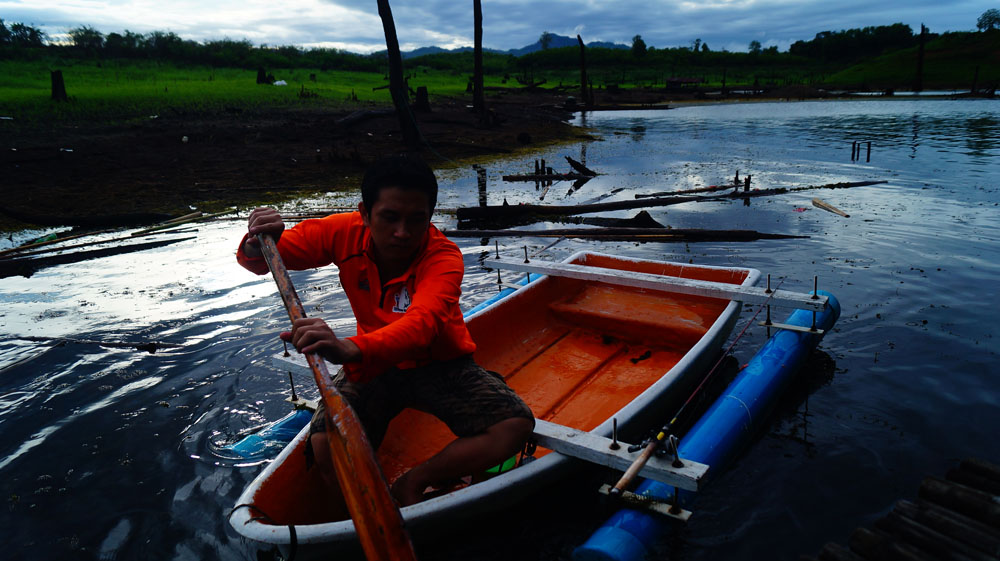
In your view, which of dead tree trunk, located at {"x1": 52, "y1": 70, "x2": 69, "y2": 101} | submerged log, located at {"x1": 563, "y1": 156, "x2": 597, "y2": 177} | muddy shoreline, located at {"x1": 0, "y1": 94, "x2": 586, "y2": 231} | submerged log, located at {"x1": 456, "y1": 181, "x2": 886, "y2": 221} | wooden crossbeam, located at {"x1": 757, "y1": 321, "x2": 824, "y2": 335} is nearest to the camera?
wooden crossbeam, located at {"x1": 757, "y1": 321, "x2": 824, "y2": 335}

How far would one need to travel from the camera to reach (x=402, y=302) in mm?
2932

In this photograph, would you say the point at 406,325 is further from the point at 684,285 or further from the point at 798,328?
the point at 798,328

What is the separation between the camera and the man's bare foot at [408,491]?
8.50ft

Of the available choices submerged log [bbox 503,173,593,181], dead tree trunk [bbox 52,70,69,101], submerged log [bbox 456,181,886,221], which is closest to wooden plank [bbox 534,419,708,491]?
submerged log [bbox 456,181,886,221]

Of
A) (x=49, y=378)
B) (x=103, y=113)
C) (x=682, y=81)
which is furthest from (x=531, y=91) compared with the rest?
(x=49, y=378)

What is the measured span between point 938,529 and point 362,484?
2349 millimetres

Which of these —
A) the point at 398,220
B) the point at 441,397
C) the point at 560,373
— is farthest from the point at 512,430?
the point at 560,373

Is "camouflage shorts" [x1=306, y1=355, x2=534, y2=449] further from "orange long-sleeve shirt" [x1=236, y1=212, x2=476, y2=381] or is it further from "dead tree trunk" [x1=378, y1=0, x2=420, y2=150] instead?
"dead tree trunk" [x1=378, y1=0, x2=420, y2=150]

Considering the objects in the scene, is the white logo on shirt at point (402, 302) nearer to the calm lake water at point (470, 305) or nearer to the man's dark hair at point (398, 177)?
the man's dark hair at point (398, 177)

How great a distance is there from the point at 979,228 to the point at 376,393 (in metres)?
9.66

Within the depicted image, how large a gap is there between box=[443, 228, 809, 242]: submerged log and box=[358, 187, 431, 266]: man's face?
232 inches

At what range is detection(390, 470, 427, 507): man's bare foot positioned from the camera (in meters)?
2.59

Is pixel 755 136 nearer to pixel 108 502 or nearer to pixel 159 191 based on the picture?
pixel 159 191

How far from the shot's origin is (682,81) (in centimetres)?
5741
